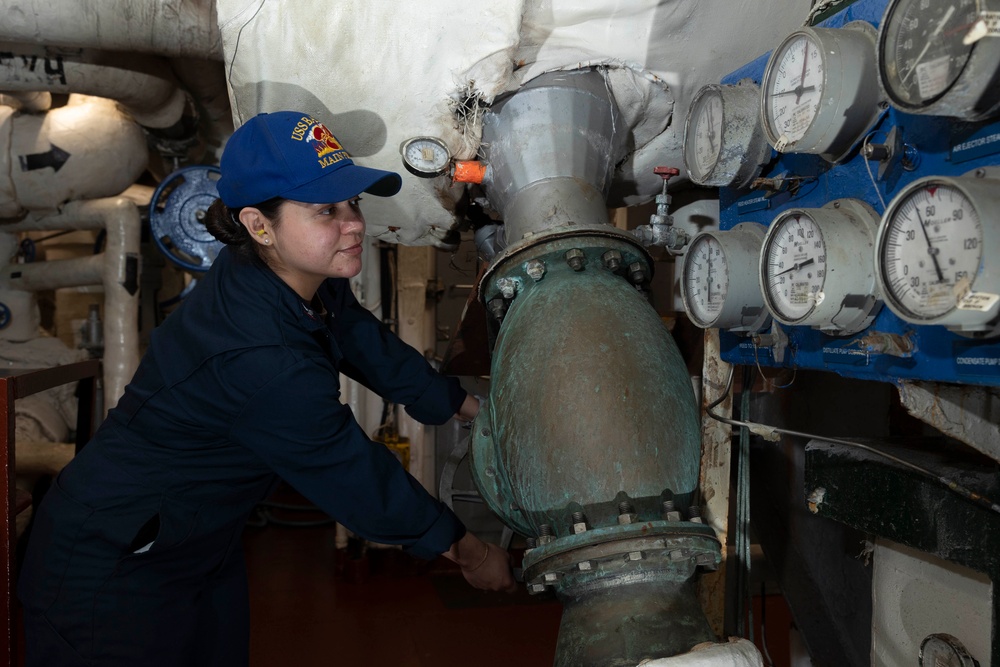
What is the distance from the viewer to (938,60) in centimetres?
90

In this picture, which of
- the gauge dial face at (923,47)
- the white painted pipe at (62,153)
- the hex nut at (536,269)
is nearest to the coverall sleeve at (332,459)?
the hex nut at (536,269)

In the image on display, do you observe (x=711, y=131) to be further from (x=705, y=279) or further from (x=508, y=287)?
(x=508, y=287)

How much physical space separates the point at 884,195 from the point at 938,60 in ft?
0.84

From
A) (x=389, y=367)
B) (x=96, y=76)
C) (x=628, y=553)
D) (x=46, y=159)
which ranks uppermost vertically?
(x=96, y=76)

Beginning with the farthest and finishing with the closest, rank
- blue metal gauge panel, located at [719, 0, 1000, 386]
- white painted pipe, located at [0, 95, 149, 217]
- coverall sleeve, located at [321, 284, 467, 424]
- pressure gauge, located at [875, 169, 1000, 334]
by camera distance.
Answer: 1. white painted pipe, located at [0, 95, 149, 217]
2. coverall sleeve, located at [321, 284, 467, 424]
3. blue metal gauge panel, located at [719, 0, 1000, 386]
4. pressure gauge, located at [875, 169, 1000, 334]

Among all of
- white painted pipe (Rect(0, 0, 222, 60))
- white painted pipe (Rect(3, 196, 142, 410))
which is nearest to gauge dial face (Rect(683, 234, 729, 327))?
white painted pipe (Rect(0, 0, 222, 60))

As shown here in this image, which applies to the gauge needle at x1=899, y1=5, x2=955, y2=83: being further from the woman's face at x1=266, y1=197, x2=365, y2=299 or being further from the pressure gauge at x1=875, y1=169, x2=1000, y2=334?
the woman's face at x1=266, y1=197, x2=365, y2=299

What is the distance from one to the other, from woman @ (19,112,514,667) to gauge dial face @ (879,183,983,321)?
2.74 ft

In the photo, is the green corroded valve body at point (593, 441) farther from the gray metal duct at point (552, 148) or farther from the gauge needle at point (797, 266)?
the gauge needle at point (797, 266)

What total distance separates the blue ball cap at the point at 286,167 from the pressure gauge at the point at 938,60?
86 cm

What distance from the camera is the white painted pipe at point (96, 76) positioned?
2.51 meters

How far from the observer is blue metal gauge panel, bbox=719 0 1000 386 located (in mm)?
966

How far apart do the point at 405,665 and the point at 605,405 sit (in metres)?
1.90

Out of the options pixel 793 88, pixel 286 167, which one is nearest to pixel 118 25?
pixel 286 167
